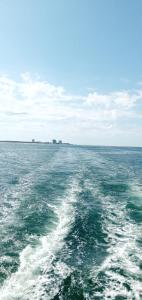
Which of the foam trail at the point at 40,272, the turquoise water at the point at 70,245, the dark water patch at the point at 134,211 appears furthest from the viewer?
the dark water patch at the point at 134,211

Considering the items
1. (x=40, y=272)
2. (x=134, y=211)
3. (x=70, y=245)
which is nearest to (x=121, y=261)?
(x=70, y=245)

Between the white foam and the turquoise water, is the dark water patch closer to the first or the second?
the turquoise water

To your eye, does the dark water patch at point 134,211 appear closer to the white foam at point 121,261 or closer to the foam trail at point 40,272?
the white foam at point 121,261

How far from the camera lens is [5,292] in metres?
10.6

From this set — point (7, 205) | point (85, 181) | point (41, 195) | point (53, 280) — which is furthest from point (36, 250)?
point (85, 181)

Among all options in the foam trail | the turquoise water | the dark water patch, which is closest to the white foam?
the turquoise water

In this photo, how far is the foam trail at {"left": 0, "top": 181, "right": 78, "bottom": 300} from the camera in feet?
34.7

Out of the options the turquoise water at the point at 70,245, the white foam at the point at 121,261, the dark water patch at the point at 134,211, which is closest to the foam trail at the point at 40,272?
the turquoise water at the point at 70,245

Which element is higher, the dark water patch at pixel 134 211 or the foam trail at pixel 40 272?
the dark water patch at pixel 134 211

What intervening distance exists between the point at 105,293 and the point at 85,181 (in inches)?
1041

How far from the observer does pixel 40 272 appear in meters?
12.2

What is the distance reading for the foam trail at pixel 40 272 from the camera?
10586 mm

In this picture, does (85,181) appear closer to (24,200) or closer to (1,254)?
(24,200)

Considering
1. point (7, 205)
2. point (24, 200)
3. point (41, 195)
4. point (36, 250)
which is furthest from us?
point (41, 195)
